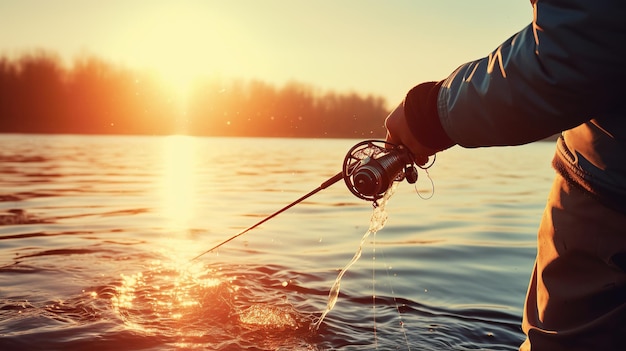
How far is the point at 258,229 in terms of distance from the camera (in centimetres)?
922

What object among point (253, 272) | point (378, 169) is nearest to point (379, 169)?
point (378, 169)

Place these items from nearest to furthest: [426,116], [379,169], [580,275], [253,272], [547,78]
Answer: [547,78], [580,275], [426,116], [379,169], [253,272]

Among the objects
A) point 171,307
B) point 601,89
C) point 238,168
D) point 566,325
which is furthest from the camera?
point 238,168

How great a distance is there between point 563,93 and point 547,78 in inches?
2.3

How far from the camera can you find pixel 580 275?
186 centimetres

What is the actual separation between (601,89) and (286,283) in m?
4.66

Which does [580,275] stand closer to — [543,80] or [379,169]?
[543,80]

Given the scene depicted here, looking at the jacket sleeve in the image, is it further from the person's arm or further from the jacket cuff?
the jacket cuff

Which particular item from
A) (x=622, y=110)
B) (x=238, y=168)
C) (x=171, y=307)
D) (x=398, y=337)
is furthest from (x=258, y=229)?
(x=238, y=168)

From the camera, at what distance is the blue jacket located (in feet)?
4.99

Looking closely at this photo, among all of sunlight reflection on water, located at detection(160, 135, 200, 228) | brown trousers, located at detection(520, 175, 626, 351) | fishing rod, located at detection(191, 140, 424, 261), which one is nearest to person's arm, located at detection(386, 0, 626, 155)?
brown trousers, located at detection(520, 175, 626, 351)

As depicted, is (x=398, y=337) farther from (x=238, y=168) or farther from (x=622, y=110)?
(x=238, y=168)

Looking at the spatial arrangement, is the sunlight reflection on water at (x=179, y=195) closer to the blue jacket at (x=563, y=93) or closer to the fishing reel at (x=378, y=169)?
the fishing reel at (x=378, y=169)

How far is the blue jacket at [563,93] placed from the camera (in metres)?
1.52
